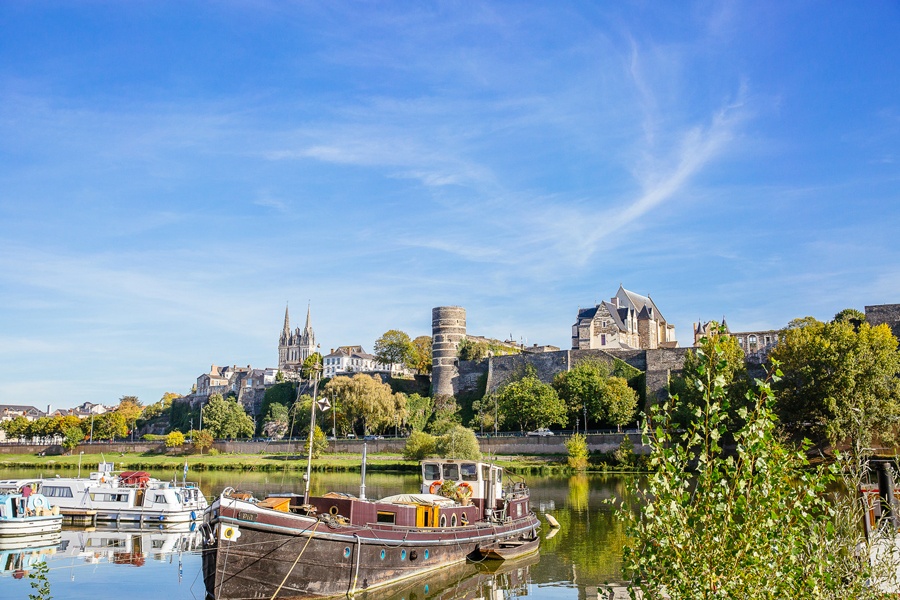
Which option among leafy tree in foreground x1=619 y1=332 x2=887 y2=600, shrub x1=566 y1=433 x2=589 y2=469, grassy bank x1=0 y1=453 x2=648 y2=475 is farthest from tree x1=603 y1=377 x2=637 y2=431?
leafy tree in foreground x1=619 y1=332 x2=887 y2=600

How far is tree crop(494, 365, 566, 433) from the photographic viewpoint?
72.8 metres

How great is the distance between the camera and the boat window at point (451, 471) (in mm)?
27062

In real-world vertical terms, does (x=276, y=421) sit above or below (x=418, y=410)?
below

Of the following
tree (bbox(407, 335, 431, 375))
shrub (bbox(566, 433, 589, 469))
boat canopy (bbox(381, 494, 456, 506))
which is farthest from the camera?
tree (bbox(407, 335, 431, 375))

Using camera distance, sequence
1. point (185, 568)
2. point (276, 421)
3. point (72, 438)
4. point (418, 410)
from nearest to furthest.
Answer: point (185, 568)
point (418, 410)
point (72, 438)
point (276, 421)

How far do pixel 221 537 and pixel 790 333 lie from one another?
183ft

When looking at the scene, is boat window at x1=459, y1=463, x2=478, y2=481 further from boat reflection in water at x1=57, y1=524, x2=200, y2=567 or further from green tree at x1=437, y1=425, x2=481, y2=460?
green tree at x1=437, y1=425, x2=481, y2=460

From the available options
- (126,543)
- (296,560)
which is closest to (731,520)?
(296,560)

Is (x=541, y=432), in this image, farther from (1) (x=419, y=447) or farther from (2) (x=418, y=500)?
(2) (x=418, y=500)

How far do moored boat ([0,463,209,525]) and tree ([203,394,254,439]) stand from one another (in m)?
52.4

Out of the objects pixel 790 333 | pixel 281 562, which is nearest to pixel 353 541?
pixel 281 562

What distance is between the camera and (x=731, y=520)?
7.57m

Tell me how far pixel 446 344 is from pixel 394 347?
17.9 meters

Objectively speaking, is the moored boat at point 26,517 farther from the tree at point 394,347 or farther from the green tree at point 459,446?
the tree at point 394,347
